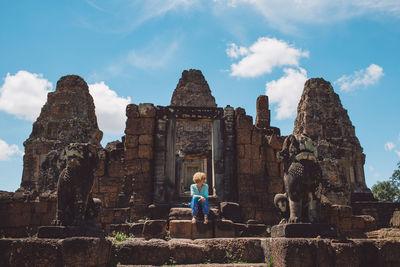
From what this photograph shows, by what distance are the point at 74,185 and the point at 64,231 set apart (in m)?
0.83

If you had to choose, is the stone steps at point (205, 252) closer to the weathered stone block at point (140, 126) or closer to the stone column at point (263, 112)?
the weathered stone block at point (140, 126)

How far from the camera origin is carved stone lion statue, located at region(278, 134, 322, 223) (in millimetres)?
5406

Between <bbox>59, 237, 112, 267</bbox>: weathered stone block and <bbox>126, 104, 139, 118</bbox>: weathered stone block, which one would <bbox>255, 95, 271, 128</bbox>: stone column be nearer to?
<bbox>126, 104, 139, 118</bbox>: weathered stone block

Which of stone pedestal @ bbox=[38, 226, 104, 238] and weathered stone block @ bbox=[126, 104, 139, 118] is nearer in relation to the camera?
stone pedestal @ bbox=[38, 226, 104, 238]

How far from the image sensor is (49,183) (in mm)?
12531

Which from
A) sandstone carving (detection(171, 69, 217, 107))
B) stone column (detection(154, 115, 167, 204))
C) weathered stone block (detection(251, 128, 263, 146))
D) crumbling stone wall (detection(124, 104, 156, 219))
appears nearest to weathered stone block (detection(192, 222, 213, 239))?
stone column (detection(154, 115, 167, 204))

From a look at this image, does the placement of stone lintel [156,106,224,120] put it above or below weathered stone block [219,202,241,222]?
above

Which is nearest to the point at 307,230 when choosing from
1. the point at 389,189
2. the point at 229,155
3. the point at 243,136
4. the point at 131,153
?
the point at 229,155

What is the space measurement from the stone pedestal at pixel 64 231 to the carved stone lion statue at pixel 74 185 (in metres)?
0.21

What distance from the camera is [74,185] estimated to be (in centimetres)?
555

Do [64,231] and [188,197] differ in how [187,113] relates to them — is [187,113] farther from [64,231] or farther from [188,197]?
[64,231]

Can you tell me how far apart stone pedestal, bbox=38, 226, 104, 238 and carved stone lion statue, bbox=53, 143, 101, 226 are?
0.21 m

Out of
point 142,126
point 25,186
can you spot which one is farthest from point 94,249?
point 25,186

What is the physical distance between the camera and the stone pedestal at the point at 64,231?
4930mm
